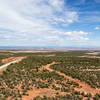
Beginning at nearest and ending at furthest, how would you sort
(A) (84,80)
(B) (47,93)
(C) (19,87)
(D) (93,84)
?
(B) (47,93) < (C) (19,87) < (D) (93,84) < (A) (84,80)

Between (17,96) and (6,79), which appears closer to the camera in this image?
(17,96)

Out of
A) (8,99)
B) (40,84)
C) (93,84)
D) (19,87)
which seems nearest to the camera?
(8,99)

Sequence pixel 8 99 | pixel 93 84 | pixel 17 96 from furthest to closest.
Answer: pixel 93 84
pixel 17 96
pixel 8 99

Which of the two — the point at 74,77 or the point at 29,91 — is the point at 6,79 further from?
the point at 74,77

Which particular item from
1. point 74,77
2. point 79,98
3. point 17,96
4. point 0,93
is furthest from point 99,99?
point 0,93

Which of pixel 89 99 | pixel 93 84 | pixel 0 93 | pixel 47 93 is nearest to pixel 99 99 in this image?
pixel 89 99

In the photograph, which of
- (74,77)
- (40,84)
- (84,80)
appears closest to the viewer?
(40,84)

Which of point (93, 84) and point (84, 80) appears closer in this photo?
point (93, 84)

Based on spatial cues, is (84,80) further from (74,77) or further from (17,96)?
(17,96)
